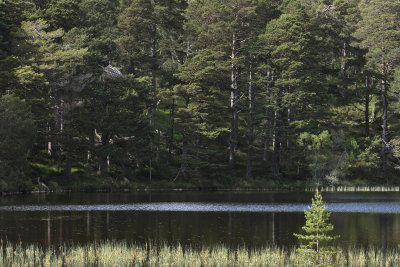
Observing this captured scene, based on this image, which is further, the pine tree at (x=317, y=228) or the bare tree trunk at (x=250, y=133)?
the bare tree trunk at (x=250, y=133)

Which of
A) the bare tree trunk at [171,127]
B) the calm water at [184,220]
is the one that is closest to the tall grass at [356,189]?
the calm water at [184,220]

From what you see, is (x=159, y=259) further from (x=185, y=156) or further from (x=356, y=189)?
(x=356, y=189)

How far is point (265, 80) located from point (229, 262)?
53352 mm

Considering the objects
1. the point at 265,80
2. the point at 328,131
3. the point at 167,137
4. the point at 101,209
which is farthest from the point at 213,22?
the point at 101,209

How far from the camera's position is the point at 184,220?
3388cm

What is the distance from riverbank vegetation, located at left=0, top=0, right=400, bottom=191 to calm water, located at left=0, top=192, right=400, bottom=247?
13.6 metres

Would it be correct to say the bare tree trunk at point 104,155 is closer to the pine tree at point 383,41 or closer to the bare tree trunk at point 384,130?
the pine tree at point 383,41

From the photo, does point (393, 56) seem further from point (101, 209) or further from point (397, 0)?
point (101, 209)

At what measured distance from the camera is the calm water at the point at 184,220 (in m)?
26.3

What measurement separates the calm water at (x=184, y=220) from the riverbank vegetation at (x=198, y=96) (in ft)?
44.5

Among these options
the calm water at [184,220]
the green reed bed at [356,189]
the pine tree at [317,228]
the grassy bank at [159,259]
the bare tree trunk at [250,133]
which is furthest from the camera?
the bare tree trunk at [250,133]

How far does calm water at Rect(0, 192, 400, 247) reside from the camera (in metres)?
26.3

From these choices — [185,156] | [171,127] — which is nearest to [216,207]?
[185,156]

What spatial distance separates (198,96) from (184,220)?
34718mm
